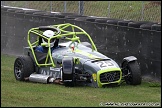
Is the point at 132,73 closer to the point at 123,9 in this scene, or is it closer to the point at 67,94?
the point at 67,94

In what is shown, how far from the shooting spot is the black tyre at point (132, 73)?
15.8 m

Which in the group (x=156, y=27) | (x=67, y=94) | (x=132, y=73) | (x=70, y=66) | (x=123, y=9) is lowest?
(x=67, y=94)

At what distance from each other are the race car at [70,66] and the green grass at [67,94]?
214 millimetres

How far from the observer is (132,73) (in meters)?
15.8

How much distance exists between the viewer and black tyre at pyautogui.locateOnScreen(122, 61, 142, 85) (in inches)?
622

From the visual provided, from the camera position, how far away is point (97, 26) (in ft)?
63.1

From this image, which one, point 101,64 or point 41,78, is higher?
point 101,64

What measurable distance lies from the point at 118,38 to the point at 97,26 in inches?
50.7

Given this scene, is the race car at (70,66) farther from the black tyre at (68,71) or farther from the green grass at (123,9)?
the green grass at (123,9)

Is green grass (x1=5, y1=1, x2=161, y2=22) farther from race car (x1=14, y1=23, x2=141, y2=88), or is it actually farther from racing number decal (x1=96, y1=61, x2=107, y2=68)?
racing number decal (x1=96, y1=61, x2=107, y2=68)

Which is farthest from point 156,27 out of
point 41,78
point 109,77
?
point 41,78

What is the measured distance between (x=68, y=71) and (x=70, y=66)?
13 centimetres

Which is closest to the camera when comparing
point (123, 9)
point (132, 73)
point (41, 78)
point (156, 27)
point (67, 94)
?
point (67, 94)

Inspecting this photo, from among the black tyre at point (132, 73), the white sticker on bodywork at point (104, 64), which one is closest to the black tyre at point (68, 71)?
the white sticker on bodywork at point (104, 64)
